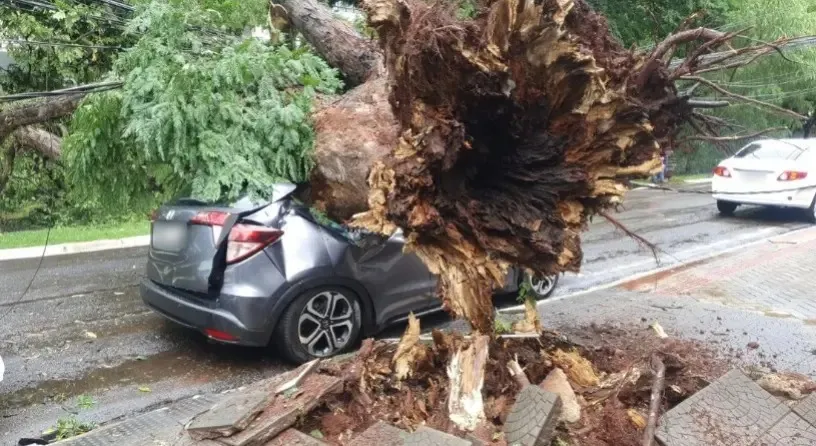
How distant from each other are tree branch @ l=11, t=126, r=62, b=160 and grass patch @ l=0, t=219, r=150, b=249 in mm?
2549

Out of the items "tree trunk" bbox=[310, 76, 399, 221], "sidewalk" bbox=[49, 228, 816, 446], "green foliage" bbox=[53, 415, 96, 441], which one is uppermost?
"tree trunk" bbox=[310, 76, 399, 221]

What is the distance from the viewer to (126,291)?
8.30m

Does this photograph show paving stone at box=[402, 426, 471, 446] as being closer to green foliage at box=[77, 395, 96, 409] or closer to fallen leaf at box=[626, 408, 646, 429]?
fallen leaf at box=[626, 408, 646, 429]

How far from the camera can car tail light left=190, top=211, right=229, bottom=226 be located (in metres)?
5.36

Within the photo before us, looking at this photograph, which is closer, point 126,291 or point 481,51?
point 481,51

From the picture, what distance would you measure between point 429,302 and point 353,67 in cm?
247

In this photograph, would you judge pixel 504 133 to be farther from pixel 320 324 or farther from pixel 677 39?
pixel 320 324

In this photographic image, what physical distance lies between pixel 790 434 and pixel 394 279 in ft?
10.7

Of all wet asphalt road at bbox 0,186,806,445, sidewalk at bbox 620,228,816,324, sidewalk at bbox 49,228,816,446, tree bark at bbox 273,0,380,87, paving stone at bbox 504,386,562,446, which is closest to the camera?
paving stone at bbox 504,386,562,446

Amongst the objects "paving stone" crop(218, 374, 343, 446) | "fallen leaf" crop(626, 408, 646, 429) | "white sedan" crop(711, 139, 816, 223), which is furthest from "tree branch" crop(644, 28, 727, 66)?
"white sedan" crop(711, 139, 816, 223)

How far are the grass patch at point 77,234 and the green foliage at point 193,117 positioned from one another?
6.33m

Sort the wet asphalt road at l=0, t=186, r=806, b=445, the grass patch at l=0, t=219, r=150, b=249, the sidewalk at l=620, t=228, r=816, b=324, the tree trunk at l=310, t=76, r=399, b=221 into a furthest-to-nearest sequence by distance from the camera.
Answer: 1. the grass patch at l=0, t=219, r=150, b=249
2. the sidewalk at l=620, t=228, r=816, b=324
3. the tree trunk at l=310, t=76, r=399, b=221
4. the wet asphalt road at l=0, t=186, r=806, b=445

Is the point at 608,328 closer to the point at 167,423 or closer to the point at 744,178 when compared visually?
the point at 167,423

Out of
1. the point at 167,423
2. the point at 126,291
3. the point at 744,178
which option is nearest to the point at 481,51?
the point at 167,423
